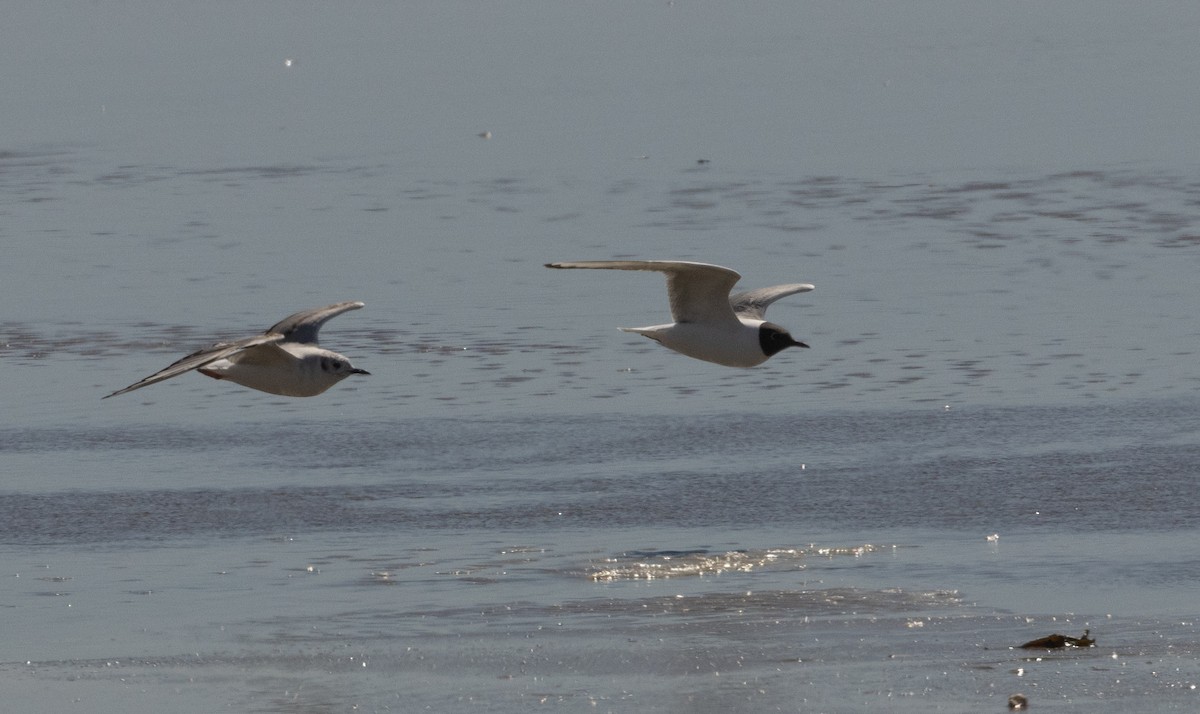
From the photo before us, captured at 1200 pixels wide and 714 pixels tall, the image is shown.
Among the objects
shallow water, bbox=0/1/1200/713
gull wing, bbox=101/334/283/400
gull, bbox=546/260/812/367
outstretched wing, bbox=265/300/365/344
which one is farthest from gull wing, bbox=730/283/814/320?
gull wing, bbox=101/334/283/400

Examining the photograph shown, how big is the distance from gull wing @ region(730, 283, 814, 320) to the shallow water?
49cm

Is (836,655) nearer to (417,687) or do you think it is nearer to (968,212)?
(417,687)

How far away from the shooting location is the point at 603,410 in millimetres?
11305

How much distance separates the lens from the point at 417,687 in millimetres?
7117

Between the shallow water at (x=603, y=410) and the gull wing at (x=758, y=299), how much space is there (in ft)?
1.62

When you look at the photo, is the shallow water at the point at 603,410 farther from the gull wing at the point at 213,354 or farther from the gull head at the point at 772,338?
the gull wing at the point at 213,354

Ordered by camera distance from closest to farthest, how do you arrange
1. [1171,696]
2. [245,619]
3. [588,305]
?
[1171,696] → [245,619] → [588,305]

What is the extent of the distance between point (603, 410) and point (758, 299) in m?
0.98

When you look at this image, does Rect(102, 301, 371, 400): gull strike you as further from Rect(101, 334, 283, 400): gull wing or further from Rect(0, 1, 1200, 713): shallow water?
Rect(0, 1, 1200, 713): shallow water

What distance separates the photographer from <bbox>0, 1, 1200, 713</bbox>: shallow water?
750cm

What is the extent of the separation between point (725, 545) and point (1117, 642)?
2003mm

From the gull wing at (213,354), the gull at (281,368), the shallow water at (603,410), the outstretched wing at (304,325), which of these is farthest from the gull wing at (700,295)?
the gull wing at (213,354)

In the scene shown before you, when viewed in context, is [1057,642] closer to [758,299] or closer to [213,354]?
[213,354]

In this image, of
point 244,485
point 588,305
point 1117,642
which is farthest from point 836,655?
point 588,305
